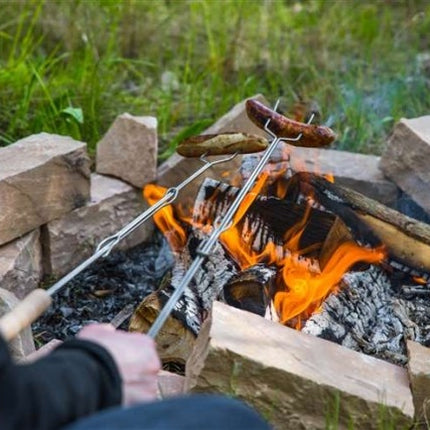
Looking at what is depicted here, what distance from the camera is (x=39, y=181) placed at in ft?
9.80

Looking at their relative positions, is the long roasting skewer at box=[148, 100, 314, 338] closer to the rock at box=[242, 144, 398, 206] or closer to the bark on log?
the bark on log

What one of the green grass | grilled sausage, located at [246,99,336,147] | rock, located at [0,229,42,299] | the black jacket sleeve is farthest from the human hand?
the green grass

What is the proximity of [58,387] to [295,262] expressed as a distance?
4.79 ft

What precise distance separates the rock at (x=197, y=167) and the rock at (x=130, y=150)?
55 mm

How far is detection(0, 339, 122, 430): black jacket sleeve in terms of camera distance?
1.38 m

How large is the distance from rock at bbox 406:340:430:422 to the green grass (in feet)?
5.57

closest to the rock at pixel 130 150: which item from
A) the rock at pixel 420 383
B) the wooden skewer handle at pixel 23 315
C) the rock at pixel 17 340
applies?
the rock at pixel 17 340

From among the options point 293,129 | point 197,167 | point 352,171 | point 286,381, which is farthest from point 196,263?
point 352,171

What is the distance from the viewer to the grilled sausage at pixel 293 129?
2.61m

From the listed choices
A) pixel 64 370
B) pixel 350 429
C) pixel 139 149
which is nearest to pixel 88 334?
pixel 64 370

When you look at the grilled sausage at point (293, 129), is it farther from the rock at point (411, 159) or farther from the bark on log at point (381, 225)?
the rock at point (411, 159)

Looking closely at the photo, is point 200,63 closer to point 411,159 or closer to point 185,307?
point 411,159

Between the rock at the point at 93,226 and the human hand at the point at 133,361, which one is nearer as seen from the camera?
the human hand at the point at 133,361

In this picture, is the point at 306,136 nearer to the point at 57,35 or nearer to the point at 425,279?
the point at 425,279
